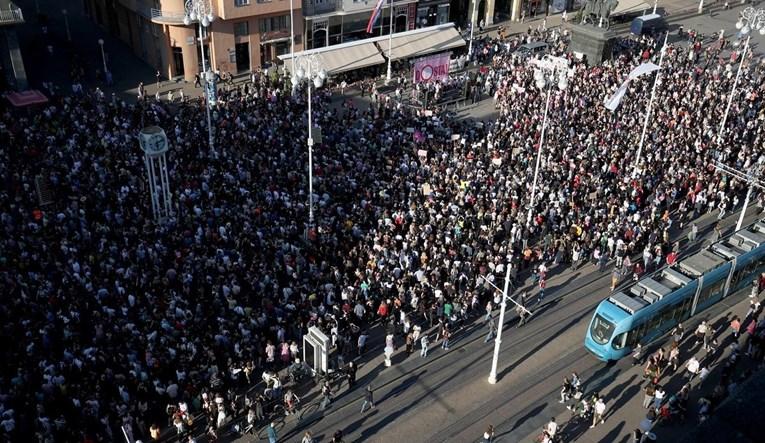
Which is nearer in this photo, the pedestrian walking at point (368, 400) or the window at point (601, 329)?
the pedestrian walking at point (368, 400)

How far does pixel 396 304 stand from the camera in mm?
26547

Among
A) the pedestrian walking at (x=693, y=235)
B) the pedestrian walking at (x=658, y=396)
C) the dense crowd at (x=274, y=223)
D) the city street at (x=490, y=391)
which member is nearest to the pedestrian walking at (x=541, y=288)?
the city street at (x=490, y=391)

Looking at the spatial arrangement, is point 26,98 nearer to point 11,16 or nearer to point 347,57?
point 11,16

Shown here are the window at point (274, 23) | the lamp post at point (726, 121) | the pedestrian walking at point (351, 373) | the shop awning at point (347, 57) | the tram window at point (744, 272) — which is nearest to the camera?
the pedestrian walking at point (351, 373)

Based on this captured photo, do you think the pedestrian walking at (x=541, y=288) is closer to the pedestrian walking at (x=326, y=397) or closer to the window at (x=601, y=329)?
the window at (x=601, y=329)

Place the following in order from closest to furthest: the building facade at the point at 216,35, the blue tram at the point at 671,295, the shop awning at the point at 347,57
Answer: the blue tram at the point at 671,295 → the building facade at the point at 216,35 → the shop awning at the point at 347,57

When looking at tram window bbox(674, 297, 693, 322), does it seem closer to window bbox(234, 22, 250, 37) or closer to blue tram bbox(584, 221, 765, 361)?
blue tram bbox(584, 221, 765, 361)

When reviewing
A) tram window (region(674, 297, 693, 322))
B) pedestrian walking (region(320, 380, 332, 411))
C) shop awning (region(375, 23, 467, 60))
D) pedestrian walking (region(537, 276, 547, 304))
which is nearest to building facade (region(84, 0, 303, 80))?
shop awning (region(375, 23, 467, 60))

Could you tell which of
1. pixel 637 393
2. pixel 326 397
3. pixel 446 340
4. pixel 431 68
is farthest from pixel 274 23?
pixel 637 393

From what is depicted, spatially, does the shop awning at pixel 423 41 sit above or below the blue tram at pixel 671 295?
above

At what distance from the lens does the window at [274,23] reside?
50.7 m

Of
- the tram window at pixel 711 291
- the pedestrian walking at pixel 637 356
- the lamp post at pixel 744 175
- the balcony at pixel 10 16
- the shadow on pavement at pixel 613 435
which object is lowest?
the shadow on pavement at pixel 613 435

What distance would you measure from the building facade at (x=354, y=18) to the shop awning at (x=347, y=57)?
13.4 ft

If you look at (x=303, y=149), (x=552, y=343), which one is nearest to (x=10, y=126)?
(x=303, y=149)
